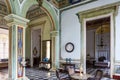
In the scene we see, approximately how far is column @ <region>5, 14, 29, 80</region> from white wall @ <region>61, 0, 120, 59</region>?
350 cm

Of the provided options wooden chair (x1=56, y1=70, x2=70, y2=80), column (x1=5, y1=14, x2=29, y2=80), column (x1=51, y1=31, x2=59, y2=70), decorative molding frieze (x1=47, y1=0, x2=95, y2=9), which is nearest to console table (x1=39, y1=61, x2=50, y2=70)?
column (x1=51, y1=31, x2=59, y2=70)

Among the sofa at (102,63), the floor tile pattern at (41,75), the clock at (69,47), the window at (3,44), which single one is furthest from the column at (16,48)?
the sofa at (102,63)

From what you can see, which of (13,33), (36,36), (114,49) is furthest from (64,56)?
(36,36)

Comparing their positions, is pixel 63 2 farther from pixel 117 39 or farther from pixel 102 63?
pixel 102 63

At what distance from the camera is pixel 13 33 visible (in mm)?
5672

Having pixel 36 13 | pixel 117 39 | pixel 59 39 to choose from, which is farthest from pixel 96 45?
pixel 117 39

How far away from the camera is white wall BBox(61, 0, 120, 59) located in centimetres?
802

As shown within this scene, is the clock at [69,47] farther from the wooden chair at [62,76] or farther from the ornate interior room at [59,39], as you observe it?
the wooden chair at [62,76]

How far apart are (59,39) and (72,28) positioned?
128 centimetres

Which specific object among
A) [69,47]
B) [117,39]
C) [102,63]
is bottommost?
[102,63]

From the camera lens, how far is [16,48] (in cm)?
566

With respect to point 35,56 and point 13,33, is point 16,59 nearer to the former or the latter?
point 13,33

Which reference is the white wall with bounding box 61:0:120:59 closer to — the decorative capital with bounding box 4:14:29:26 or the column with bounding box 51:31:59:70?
the column with bounding box 51:31:59:70

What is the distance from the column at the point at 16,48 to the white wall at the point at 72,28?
3.50 metres
